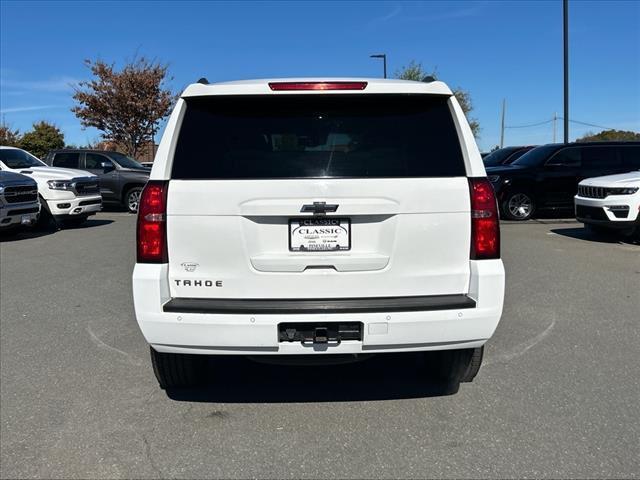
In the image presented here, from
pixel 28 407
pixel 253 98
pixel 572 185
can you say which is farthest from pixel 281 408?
pixel 572 185

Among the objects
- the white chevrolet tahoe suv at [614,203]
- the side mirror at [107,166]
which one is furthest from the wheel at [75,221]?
the white chevrolet tahoe suv at [614,203]

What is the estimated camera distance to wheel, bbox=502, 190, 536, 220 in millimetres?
13875

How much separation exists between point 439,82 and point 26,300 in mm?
5449

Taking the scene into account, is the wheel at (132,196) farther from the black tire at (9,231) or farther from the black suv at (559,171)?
the black suv at (559,171)

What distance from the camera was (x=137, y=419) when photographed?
3.47 m

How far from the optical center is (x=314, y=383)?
400 centimetres

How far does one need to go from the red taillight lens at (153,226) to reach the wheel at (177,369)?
27.3 inches

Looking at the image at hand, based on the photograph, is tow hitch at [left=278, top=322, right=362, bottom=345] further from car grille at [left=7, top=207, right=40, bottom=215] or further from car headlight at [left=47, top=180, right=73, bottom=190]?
car headlight at [left=47, top=180, right=73, bottom=190]

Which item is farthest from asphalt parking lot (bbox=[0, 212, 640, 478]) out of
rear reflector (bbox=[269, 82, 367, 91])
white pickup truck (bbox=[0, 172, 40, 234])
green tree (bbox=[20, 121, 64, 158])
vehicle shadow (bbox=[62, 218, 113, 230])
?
green tree (bbox=[20, 121, 64, 158])

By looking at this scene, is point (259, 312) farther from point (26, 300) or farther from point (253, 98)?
point (26, 300)

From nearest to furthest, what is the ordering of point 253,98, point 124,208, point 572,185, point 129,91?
point 253,98 < point 572,185 < point 124,208 < point 129,91

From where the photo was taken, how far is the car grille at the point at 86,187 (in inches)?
522

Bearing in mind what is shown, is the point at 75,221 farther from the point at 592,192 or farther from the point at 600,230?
the point at 600,230

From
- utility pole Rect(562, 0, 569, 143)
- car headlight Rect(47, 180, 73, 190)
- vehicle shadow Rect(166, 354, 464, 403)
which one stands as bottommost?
vehicle shadow Rect(166, 354, 464, 403)
